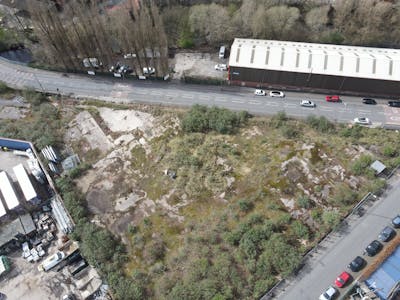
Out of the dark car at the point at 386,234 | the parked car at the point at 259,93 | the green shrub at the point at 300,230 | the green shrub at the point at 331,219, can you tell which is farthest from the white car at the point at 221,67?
the dark car at the point at 386,234

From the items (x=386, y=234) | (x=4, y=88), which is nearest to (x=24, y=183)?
(x=4, y=88)

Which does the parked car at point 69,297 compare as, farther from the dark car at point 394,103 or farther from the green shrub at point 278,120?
the dark car at point 394,103

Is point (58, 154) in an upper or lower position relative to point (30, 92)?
lower

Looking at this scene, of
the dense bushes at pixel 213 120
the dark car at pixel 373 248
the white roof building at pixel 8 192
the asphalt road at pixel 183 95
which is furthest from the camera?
the asphalt road at pixel 183 95

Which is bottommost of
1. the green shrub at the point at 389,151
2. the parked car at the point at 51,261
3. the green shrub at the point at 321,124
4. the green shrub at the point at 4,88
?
the parked car at the point at 51,261

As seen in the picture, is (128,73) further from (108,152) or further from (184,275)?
(184,275)

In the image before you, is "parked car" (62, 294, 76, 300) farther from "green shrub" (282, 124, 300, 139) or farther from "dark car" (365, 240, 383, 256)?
"green shrub" (282, 124, 300, 139)

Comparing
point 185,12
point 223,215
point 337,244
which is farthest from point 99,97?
point 337,244
